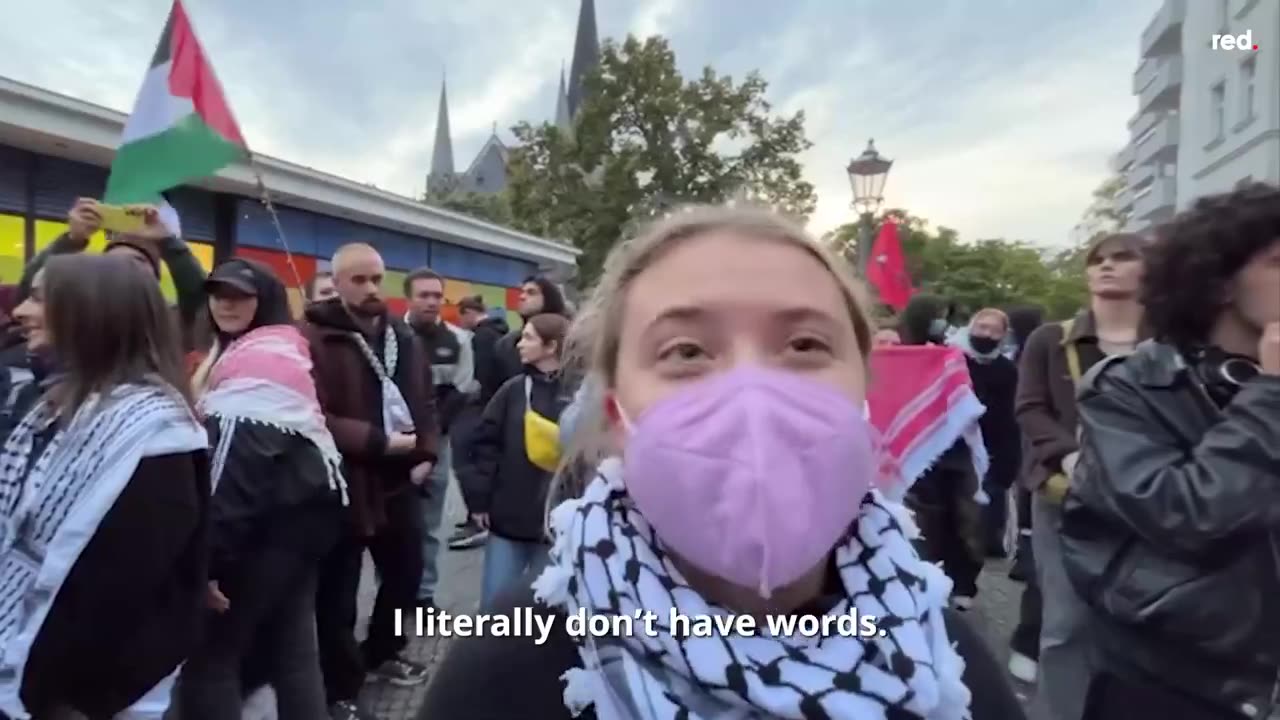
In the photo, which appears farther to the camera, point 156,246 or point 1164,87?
point 1164,87

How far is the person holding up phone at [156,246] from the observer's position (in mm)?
3564

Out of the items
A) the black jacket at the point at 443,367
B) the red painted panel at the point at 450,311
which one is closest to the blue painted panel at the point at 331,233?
the red painted panel at the point at 450,311

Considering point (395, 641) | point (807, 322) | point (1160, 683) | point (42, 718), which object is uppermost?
point (807, 322)

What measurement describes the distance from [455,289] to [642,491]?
18.0 metres

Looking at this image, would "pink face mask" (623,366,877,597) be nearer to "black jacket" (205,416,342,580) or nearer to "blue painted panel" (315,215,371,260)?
"black jacket" (205,416,342,580)

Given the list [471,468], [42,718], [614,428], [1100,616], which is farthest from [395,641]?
[614,428]

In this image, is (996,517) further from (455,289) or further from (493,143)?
(493,143)

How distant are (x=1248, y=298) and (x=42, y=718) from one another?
257 cm

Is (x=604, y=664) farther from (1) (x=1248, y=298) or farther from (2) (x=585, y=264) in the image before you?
(2) (x=585, y=264)

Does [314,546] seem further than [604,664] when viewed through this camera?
Yes

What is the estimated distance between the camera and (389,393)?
161 inches

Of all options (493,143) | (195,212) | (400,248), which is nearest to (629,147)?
(400,248)

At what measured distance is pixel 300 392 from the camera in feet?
10.2

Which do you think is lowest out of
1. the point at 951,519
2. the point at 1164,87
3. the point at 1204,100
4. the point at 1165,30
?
the point at 951,519
